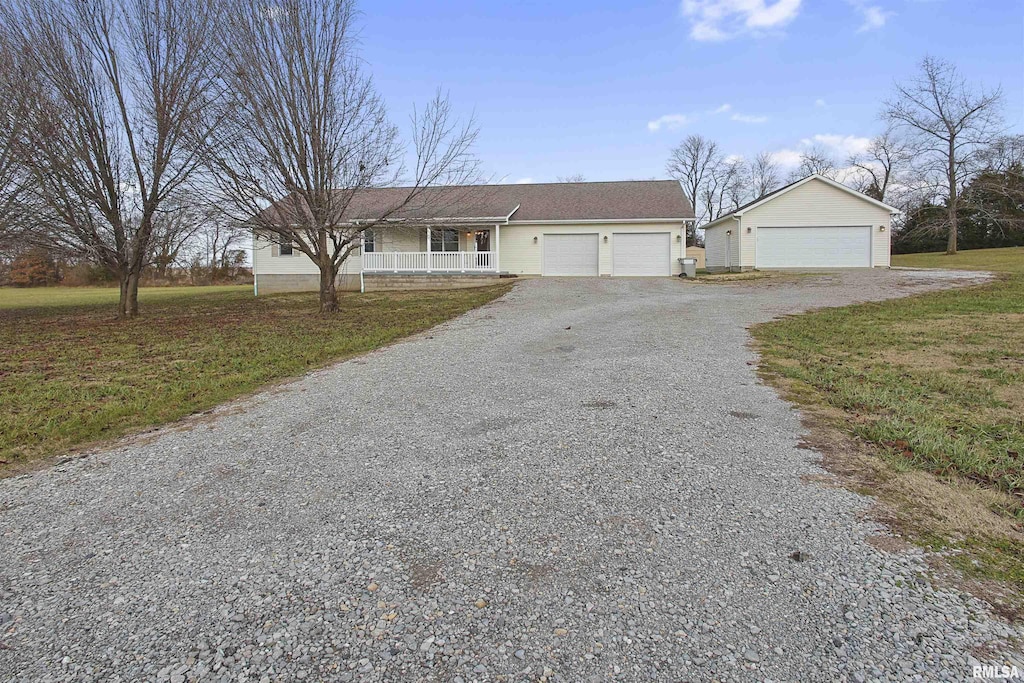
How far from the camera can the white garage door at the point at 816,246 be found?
75.0 feet

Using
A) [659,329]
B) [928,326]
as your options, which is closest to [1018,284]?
[928,326]

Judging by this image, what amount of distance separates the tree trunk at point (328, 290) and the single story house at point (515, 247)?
22.8 feet

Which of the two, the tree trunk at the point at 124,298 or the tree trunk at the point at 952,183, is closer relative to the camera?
the tree trunk at the point at 124,298

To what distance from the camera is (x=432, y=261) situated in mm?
22234

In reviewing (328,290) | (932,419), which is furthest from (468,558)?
(328,290)

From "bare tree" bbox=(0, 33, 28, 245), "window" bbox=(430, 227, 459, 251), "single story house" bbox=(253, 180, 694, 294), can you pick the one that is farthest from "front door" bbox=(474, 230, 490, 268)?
"bare tree" bbox=(0, 33, 28, 245)

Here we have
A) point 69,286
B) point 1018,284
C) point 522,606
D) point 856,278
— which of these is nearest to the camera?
point 522,606

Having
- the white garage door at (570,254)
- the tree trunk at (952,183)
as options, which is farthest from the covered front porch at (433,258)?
the tree trunk at (952,183)

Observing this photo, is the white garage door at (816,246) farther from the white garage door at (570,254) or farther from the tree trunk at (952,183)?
the tree trunk at (952,183)

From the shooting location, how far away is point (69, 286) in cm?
3847

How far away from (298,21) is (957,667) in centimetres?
1543

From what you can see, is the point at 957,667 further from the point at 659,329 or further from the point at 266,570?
the point at 659,329

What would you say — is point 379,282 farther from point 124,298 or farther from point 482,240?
A: point 124,298

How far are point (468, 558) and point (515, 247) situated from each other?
21.2 m
